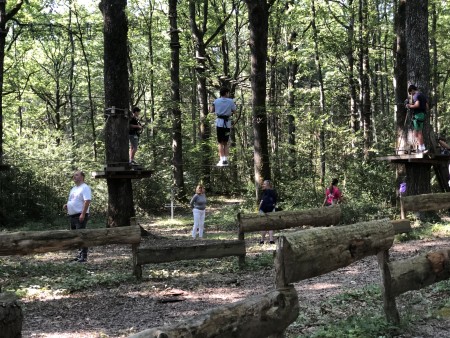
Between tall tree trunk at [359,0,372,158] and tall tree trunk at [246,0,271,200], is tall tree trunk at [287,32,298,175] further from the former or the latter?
tall tree trunk at [246,0,271,200]

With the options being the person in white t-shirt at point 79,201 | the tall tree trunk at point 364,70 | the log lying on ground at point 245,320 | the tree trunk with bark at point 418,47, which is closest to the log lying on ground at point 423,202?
the tree trunk with bark at point 418,47

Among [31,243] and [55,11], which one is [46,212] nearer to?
[31,243]

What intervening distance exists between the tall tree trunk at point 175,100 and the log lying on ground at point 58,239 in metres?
13.8

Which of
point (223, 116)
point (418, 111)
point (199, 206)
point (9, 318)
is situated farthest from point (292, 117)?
point (9, 318)

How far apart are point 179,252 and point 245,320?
17.2 feet

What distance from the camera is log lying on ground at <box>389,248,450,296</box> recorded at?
193 inches

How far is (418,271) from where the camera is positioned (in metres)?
5.15

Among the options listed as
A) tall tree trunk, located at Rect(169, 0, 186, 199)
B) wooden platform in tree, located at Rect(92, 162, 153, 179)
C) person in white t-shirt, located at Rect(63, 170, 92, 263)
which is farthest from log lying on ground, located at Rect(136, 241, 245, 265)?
tall tree trunk, located at Rect(169, 0, 186, 199)

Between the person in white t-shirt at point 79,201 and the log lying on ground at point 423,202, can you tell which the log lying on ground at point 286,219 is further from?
the person in white t-shirt at point 79,201

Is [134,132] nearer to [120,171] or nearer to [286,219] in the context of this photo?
[120,171]

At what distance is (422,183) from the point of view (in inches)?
531

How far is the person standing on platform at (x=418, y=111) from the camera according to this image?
12.0 metres

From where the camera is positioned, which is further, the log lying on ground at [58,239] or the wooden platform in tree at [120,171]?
the wooden platform in tree at [120,171]

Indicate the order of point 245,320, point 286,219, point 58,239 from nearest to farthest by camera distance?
point 245,320
point 58,239
point 286,219
